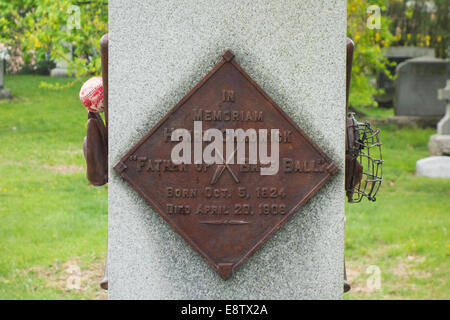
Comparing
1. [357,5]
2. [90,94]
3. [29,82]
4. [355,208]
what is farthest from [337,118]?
[29,82]

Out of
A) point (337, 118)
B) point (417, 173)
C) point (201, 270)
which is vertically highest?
point (337, 118)

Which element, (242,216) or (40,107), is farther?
(40,107)

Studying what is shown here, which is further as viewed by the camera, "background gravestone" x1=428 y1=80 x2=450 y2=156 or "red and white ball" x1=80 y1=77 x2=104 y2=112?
"background gravestone" x1=428 y1=80 x2=450 y2=156

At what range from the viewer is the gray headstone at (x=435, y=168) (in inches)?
403

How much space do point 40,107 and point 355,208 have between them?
10540mm

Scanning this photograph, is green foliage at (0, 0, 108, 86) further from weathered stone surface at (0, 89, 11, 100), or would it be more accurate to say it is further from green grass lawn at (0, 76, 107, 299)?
weathered stone surface at (0, 89, 11, 100)

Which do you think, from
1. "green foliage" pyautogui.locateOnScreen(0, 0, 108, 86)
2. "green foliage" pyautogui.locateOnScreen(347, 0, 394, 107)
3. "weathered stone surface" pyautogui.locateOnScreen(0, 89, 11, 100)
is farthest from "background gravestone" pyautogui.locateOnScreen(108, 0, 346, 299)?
"weathered stone surface" pyautogui.locateOnScreen(0, 89, 11, 100)

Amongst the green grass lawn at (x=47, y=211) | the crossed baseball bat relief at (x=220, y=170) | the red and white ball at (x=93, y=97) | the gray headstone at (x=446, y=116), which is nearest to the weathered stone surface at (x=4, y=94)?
the green grass lawn at (x=47, y=211)

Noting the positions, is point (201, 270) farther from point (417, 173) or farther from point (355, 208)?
point (417, 173)

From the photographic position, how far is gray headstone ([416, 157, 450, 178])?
10.2 metres

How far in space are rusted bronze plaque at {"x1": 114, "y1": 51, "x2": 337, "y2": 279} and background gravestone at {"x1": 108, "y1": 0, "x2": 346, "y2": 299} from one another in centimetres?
6

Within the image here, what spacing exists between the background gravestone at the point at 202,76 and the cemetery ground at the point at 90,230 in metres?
2.31

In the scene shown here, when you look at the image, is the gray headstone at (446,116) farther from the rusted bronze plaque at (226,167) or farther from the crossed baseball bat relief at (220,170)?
the crossed baseball bat relief at (220,170)

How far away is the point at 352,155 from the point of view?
3.65 meters
